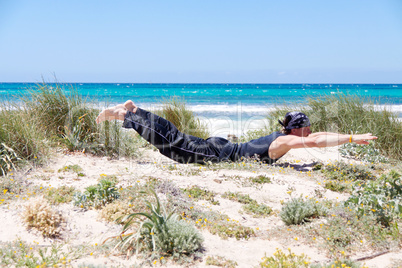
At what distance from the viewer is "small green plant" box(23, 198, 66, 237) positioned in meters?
2.87

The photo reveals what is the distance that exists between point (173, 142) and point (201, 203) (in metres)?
1.63

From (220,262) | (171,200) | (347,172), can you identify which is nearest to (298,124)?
(347,172)

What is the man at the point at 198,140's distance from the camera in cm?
483

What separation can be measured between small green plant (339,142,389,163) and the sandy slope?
0.99ft

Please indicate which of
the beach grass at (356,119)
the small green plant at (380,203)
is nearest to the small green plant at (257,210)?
the small green plant at (380,203)

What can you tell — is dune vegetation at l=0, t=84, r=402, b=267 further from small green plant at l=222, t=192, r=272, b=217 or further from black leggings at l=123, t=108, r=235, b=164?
black leggings at l=123, t=108, r=235, b=164

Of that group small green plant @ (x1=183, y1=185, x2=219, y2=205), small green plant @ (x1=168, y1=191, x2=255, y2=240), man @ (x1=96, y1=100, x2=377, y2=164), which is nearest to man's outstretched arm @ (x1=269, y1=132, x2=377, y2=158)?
man @ (x1=96, y1=100, x2=377, y2=164)

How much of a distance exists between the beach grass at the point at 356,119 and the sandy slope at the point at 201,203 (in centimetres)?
102

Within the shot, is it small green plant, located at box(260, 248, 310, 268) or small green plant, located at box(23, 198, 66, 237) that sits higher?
small green plant, located at box(23, 198, 66, 237)

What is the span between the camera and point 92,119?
18.0ft

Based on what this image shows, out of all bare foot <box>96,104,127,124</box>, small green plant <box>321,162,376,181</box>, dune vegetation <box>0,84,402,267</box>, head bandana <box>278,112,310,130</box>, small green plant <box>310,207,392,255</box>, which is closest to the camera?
dune vegetation <box>0,84,402,267</box>

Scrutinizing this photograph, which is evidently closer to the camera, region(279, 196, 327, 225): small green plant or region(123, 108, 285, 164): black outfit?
region(279, 196, 327, 225): small green plant

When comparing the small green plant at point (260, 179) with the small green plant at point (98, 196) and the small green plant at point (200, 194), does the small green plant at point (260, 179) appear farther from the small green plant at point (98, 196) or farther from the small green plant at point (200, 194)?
the small green plant at point (98, 196)

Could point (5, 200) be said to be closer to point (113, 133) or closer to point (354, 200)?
point (113, 133)
